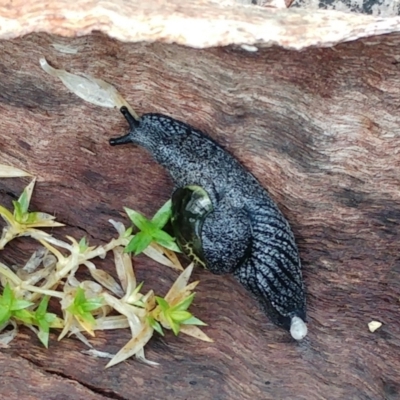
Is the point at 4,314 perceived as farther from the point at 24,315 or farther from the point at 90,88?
the point at 90,88

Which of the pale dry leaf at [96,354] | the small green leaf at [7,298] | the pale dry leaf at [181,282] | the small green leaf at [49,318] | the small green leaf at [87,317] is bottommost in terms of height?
the pale dry leaf at [96,354]

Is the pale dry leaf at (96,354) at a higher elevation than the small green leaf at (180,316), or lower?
lower

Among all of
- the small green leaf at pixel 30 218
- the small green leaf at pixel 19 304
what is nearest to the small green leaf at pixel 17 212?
the small green leaf at pixel 30 218

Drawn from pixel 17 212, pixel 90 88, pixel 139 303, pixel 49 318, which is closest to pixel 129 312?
pixel 139 303

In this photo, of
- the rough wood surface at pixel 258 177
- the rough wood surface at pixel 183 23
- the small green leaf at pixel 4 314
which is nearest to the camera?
the rough wood surface at pixel 183 23

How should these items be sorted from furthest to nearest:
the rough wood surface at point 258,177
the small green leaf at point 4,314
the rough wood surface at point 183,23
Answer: the small green leaf at point 4,314 < the rough wood surface at point 258,177 < the rough wood surface at point 183,23

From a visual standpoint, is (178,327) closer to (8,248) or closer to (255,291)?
(255,291)

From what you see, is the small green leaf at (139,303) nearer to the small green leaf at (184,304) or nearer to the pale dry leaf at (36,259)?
the small green leaf at (184,304)

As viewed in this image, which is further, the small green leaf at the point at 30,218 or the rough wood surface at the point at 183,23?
the small green leaf at the point at 30,218

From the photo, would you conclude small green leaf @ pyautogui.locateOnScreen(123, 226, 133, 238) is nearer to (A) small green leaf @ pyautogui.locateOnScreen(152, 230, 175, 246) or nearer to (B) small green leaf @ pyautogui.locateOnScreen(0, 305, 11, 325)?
(A) small green leaf @ pyautogui.locateOnScreen(152, 230, 175, 246)
